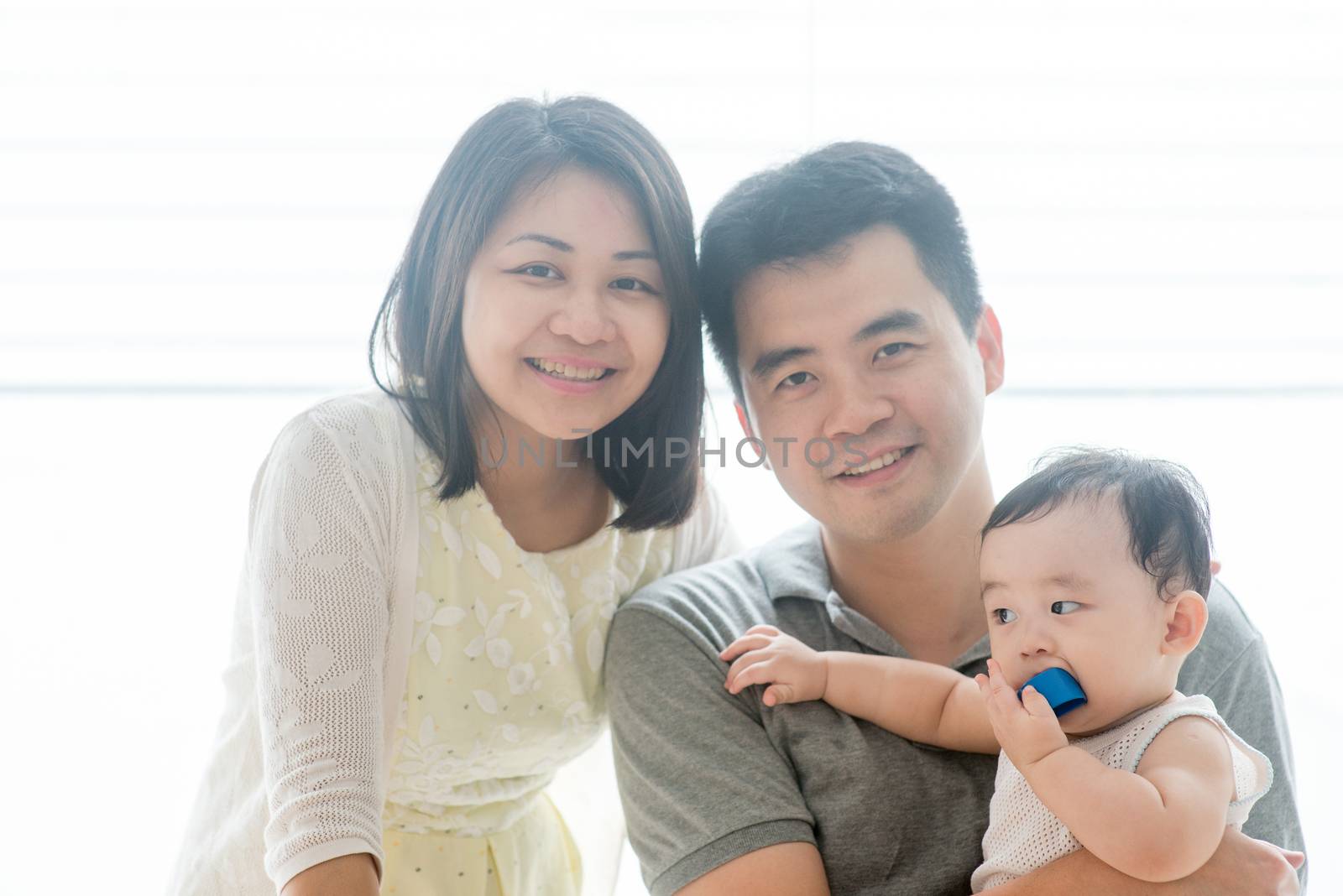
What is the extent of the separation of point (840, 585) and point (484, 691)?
56 cm

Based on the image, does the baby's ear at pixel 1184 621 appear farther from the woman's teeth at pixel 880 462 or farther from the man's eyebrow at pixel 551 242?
the man's eyebrow at pixel 551 242

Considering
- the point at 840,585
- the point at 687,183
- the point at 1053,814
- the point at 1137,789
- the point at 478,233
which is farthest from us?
the point at 687,183

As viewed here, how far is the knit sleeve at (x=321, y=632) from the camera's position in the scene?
1.32 meters

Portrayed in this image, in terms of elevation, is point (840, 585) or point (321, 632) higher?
point (321, 632)

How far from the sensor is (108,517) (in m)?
3.41

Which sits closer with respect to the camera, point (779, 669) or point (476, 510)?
point (779, 669)

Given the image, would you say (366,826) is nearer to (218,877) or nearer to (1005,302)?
(218,877)

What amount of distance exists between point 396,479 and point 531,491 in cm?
28

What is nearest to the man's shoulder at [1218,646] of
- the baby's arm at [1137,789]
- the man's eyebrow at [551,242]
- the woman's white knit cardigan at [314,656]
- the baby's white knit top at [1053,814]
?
the baby's white knit top at [1053,814]

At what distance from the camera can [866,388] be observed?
1592 mm

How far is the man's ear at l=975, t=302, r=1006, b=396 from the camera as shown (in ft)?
5.83

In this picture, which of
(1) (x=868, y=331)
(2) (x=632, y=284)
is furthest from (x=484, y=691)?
(1) (x=868, y=331)

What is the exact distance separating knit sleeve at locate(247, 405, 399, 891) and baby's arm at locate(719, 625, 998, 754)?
1.55 feet

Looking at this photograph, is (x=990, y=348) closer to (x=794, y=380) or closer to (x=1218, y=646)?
(x=794, y=380)
